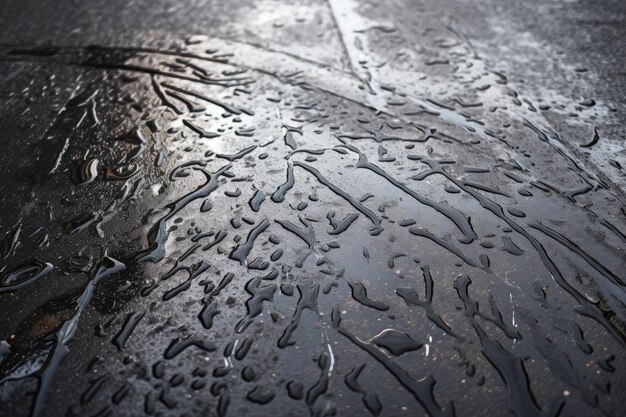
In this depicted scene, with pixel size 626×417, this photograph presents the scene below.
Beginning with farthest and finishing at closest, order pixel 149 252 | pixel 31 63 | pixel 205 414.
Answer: pixel 31 63
pixel 149 252
pixel 205 414

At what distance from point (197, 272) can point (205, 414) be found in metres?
0.33

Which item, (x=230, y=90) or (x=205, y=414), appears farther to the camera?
(x=230, y=90)

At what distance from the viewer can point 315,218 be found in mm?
1312

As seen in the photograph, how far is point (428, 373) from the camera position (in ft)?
3.26

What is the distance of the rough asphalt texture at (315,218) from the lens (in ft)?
3.25

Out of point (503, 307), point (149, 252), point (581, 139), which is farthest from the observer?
point (581, 139)

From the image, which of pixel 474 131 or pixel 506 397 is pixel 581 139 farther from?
pixel 506 397

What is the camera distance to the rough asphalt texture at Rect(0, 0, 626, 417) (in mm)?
991

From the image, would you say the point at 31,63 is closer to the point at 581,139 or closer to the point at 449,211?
the point at 449,211

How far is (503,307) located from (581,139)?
0.69 meters

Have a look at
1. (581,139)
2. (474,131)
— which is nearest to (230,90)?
(474,131)

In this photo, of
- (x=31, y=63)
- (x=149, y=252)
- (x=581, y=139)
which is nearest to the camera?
(x=149, y=252)

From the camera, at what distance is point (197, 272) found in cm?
118

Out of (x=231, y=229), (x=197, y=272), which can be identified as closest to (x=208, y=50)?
(x=231, y=229)
